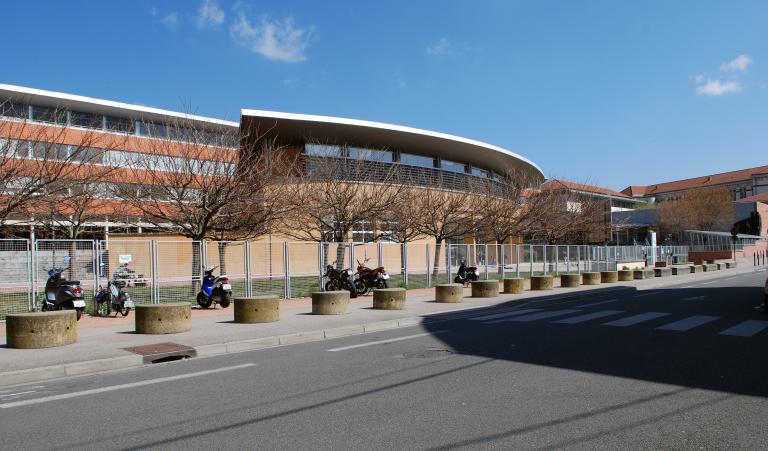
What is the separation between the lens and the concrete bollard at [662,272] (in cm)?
3331

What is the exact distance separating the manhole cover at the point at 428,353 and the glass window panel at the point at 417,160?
127 feet

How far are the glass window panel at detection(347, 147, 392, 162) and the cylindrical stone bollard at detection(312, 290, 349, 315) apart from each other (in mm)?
18689

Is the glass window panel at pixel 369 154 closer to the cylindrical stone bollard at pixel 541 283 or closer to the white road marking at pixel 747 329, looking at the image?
the cylindrical stone bollard at pixel 541 283

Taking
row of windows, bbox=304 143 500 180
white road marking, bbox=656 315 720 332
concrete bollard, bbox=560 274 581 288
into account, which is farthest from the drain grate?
row of windows, bbox=304 143 500 180

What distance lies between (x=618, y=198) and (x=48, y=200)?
108 m

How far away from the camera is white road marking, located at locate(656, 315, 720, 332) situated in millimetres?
11766

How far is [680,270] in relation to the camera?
37.2 m

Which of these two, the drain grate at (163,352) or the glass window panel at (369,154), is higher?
the glass window panel at (369,154)

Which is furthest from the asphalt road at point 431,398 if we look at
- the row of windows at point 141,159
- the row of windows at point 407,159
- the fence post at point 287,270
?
the row of windows at point 407,159

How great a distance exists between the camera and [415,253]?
2930cm

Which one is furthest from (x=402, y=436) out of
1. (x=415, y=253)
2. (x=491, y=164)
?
(x=491, y=164)

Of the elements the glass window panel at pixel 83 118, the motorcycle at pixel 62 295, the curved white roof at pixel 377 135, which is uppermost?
the glass window panel at pixel 83 118

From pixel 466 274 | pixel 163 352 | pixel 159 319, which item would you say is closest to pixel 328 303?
pixel 159 319

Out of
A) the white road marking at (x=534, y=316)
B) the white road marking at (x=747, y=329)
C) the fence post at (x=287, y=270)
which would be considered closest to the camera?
the white road marking at (x=747, y=329)
